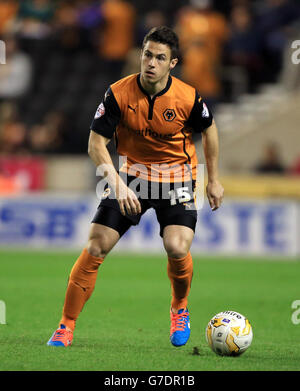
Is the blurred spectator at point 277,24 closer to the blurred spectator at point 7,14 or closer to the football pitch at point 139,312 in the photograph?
the football pitch at point 139,312

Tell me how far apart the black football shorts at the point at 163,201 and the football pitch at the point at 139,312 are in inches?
35.1

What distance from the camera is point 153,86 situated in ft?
20.1

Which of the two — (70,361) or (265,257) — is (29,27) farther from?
(70,361)

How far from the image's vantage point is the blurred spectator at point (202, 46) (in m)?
15.5

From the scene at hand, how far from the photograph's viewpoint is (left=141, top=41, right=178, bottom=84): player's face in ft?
19.6

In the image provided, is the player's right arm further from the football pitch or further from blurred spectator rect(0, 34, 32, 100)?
blurred spectator rect(0, 34, 32, 100)

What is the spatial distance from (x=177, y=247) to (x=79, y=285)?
0.73 meters

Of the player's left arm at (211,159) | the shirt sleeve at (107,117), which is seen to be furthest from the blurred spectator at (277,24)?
the shirt sleeve at (107,117)

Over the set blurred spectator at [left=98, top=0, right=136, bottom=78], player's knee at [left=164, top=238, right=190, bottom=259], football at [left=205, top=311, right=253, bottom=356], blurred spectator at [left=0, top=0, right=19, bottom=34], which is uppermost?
blurred spectator at [left=0, top=0, right=19, bottom=34]

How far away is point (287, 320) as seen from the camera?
768 centimetres

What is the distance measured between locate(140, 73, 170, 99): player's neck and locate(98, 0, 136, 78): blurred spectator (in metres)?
10.7

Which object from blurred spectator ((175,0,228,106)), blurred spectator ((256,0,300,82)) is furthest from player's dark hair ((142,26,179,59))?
blurred spectator ((256,0,300,82))

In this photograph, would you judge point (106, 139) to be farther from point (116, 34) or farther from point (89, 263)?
point (116, 34)

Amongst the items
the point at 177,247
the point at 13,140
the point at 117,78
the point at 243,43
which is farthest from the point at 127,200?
the point at 117,78
